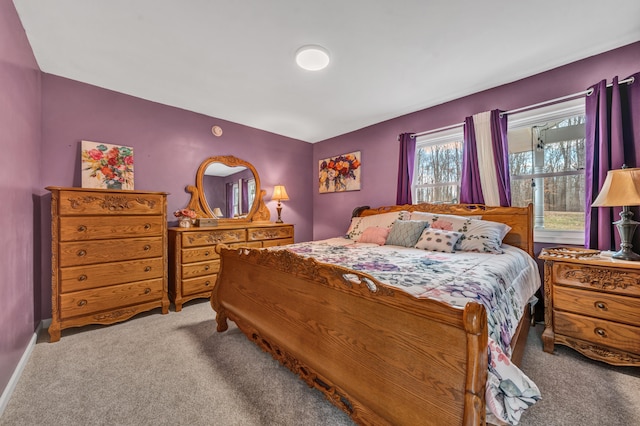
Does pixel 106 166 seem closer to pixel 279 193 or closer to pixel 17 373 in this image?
pixel 17 373

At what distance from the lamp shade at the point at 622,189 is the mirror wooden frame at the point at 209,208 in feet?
12.1

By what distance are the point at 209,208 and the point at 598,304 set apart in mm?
3841

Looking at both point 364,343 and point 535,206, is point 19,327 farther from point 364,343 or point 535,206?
point 535,206

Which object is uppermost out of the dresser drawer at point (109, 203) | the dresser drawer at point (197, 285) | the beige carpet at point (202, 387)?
the dresser drawer at point (109, 203)

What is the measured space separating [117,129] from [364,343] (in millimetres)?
3297

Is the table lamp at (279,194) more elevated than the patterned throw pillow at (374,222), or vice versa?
the table lamp at (279,194)

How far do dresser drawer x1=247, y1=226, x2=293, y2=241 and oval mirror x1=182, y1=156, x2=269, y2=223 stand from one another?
0.47m

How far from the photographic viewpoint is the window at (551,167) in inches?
93.1

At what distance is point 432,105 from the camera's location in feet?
10.4

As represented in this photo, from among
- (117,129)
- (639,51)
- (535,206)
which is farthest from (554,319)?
(117,129)

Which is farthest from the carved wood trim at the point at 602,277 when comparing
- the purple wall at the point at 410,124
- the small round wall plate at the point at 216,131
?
the small round wall plate at the point at 216,131

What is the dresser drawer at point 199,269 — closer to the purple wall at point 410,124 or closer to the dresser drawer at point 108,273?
the dresser drawer at point 108,273

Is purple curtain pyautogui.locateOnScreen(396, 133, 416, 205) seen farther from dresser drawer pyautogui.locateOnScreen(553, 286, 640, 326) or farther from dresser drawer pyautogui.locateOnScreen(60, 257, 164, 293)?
dresser drawer pyautogui.locateOnScreen(60, 257, 164, 293)

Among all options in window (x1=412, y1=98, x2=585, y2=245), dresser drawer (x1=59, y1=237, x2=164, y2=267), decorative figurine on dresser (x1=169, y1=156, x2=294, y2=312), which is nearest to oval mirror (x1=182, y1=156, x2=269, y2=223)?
decorative figurine on dresser (x1=169, y1=156, x2=294, y2=312)
